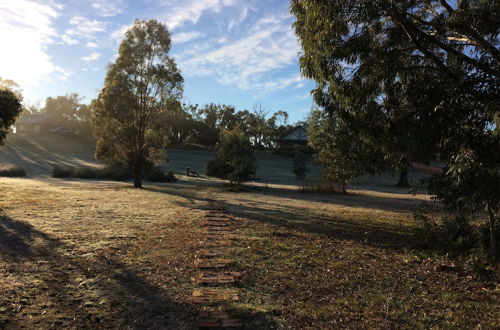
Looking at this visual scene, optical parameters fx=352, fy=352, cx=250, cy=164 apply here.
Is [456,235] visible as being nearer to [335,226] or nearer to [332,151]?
[335,226]

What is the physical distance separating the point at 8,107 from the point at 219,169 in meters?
15.0

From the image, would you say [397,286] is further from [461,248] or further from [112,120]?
[112,120]

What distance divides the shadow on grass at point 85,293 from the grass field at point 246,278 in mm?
15

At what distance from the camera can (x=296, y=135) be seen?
69.9 m

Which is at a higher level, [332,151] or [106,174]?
[332,151]

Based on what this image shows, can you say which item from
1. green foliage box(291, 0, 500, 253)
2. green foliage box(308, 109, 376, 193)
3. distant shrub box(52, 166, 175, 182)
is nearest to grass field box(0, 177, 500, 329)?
green foliage box(291, 0, 500, 253)

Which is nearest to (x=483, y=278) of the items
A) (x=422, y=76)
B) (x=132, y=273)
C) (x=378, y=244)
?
(x=378, y=244)

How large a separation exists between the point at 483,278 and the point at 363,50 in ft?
17.2

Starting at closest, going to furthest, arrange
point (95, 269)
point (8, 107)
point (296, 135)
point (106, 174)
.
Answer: point (95, 269), point (8, 107), point (106, 174), point (296, 135)

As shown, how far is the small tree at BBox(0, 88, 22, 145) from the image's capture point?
47.2 feet

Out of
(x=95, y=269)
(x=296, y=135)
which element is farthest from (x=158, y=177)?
(x=296, y=135)

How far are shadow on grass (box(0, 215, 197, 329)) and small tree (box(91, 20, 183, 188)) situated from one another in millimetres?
15967

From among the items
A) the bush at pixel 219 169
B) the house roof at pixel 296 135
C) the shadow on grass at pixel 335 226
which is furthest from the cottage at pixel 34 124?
the shadow on grass at pixel 335 226

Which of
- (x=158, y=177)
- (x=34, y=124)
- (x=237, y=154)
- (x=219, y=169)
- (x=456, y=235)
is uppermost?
(x=34, y=124)
